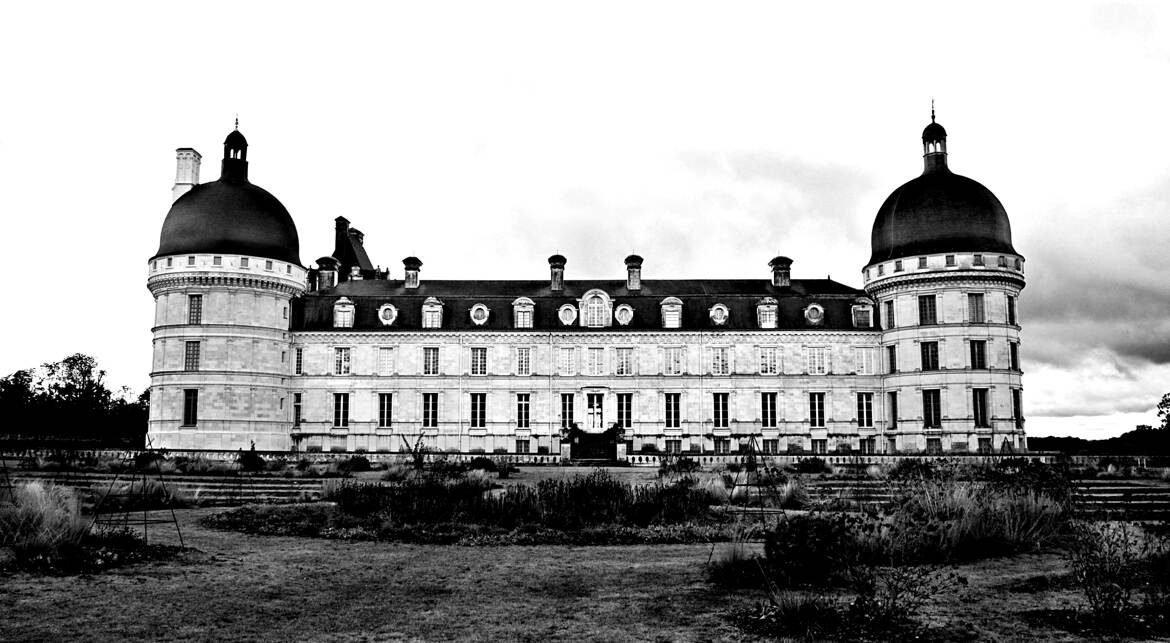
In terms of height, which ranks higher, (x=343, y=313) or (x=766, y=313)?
(x=343, y=313)

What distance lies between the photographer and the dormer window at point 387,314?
4878 cm

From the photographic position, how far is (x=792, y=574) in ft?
28.0

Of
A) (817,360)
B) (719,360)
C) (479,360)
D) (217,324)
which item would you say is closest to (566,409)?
(479,360)

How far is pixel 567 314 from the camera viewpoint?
49062mm

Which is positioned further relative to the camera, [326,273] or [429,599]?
[326,273]

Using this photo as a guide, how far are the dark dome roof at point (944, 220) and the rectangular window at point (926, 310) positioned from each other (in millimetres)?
2363

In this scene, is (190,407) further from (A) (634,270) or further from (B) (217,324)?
(A) (634,270)

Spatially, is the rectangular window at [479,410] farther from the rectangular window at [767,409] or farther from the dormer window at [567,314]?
the rectangular window at [767,409]

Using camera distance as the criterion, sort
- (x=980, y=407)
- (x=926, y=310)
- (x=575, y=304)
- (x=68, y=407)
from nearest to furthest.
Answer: (x=980, y=407)
(x=926, y=310)
(x=575, y=304)
(x=68, y=407)

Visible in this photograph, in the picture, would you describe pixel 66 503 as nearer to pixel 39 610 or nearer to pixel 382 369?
pixel 39 610

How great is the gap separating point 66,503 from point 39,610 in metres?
4.72

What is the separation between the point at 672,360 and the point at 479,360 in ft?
34.3

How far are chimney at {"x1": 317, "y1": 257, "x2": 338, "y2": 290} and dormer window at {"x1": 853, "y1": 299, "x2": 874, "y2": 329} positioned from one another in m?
29.7

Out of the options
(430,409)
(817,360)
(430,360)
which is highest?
(430,360)
